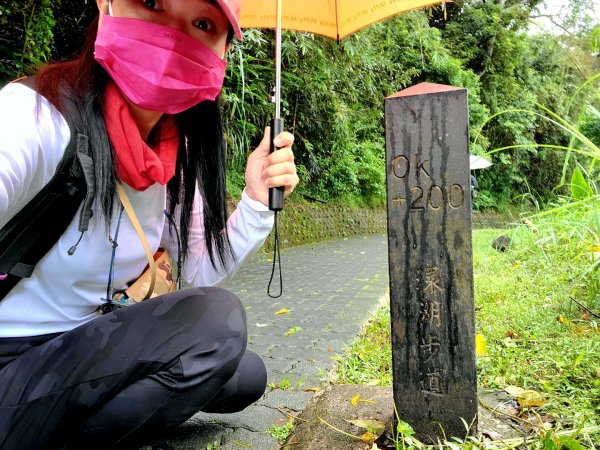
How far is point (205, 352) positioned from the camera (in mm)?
1358

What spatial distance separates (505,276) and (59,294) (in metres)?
3.56

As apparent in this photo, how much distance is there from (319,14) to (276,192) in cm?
108

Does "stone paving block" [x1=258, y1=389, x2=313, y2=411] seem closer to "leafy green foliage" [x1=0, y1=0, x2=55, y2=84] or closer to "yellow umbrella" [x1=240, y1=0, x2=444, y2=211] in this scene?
"yellow umbrella" [x1=240, y1=0, x2=444, y2=211]

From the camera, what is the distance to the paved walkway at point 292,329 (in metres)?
1.83

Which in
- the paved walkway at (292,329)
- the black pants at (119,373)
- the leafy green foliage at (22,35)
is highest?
the leafy green foliage at (22,35)

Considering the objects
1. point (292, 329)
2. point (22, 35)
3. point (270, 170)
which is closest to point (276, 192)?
point (270, 170)

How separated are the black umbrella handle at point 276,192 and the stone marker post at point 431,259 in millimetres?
351

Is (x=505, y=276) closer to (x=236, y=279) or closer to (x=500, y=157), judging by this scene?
(x=236, y=279)

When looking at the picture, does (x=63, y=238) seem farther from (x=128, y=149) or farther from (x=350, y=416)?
(x=350, y=416)

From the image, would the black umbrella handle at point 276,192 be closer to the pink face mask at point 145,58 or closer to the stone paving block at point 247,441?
the pink face mask at point 145,58

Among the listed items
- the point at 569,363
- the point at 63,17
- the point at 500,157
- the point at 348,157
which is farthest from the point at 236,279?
the point at 500,157

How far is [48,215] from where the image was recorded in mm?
1217

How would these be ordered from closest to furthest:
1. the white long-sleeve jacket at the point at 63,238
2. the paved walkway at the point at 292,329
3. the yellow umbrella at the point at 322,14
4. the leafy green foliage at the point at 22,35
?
1. the white long-sleeve jacket at the point at 63,238
2. the paved walkway at the point at 292,329
3. the yellow umbrella at the point at 322,14
4. the leafy green foliage at the point at 22,35

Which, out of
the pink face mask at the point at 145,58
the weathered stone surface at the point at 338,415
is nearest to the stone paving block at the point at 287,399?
the weathered stone surface at the point at 338,415
